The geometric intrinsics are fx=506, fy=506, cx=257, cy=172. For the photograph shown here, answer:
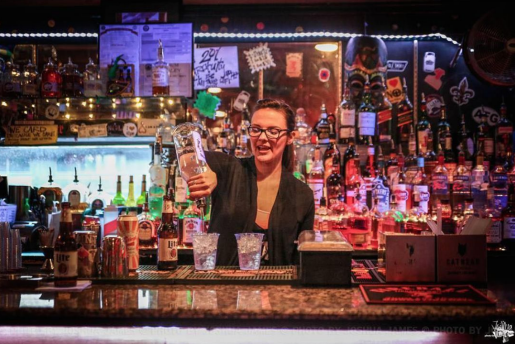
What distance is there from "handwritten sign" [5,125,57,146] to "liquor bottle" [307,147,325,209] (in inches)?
77.7

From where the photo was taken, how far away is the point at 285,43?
4297 millimetres

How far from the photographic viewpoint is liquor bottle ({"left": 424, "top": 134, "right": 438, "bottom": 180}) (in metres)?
3.96

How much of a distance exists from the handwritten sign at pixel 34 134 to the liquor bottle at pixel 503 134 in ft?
11.4

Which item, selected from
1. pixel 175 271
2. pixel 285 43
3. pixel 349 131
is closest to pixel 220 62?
pixel 285 43

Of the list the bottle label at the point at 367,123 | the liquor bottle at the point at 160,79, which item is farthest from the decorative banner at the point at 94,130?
the bottle label at the point at 367,123

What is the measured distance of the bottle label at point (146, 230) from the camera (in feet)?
10.7

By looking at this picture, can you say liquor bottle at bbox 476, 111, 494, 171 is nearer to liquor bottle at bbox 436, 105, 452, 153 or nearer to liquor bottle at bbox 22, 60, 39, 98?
liquor bottle at bbox 436, 105, 452, 153

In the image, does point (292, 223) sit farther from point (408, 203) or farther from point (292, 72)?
point (292, 72)

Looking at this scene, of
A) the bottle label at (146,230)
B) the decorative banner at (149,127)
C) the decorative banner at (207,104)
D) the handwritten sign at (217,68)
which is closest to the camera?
the bottle label at (146,230)

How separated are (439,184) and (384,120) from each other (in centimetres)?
70

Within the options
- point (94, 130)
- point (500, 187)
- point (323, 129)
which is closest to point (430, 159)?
point (500, 187)

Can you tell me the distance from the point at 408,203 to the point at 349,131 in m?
0.70

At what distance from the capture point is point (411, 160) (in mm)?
3914

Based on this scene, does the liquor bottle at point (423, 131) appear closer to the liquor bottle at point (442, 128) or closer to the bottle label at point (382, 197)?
the liquor bottle at point (442, 128)
